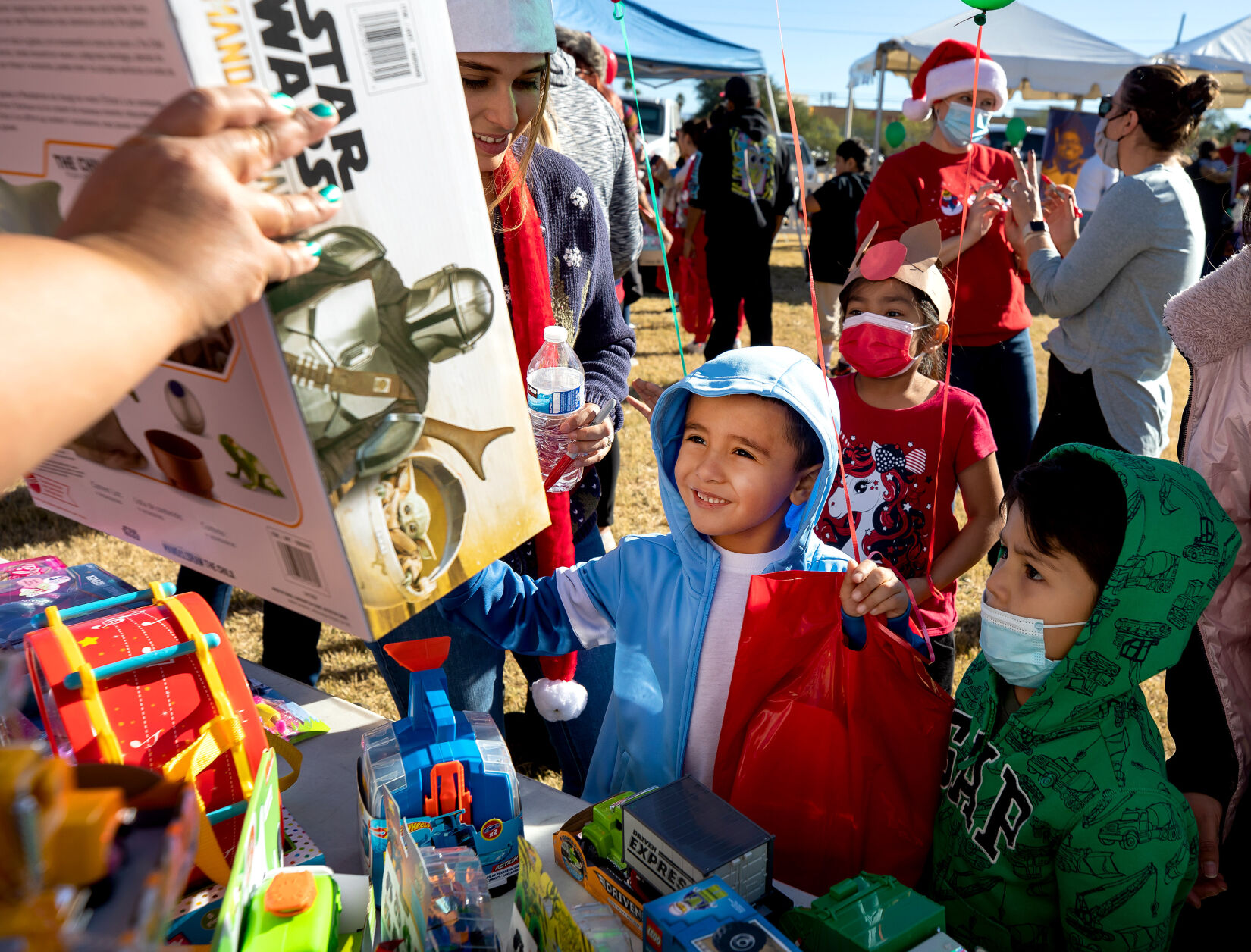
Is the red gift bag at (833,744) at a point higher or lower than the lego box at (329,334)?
lower

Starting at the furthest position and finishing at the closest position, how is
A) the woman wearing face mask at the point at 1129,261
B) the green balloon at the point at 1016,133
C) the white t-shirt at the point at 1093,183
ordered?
the white t-shirt at the point at 1093,183 → the green balloon at the point at 1016,133 → the woman wearing face mask at the point at 1129,261

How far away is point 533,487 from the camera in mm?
963

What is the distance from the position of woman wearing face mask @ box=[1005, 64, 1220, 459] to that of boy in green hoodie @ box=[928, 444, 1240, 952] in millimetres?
1641

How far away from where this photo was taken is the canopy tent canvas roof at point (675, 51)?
39.3ft

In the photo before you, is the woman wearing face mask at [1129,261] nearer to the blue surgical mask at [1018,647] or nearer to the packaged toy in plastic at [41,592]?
the blue surgical mask at [1018,647]

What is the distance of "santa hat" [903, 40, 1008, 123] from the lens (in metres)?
3.17

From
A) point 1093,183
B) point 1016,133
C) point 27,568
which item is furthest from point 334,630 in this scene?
point 1093,183

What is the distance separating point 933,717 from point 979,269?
7.30ft

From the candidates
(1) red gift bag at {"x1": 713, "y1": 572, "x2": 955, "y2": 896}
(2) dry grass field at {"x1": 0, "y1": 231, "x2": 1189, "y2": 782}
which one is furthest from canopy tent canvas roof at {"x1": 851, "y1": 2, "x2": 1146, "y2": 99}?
(1) red gift bag at {"x1": 713, "y1": 572, "x2": 955, "y2": 896}

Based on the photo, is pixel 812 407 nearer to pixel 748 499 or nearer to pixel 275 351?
pixel 748 499

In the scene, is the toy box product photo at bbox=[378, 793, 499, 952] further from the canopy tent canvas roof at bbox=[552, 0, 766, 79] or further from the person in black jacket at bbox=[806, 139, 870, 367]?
the canopy tent canvas roof at bbox=[552, 0, 766, 79]

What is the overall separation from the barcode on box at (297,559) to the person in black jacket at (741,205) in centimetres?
529

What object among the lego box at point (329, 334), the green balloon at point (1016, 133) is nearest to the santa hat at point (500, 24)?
the lego box at point (329, 334)

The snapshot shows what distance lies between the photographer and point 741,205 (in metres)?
5.91
